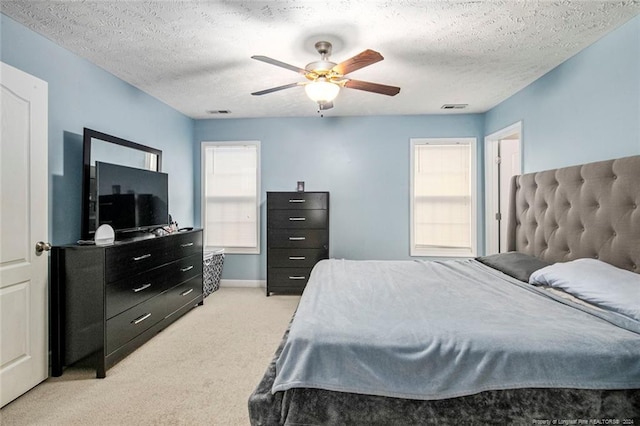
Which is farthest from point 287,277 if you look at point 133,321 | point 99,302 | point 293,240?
point 99,302

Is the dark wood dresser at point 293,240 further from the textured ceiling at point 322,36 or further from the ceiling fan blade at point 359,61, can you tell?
the ceiling fan blade at point 359,61

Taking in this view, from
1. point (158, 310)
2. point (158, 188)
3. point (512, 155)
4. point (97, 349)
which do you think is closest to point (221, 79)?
point (158, 188)

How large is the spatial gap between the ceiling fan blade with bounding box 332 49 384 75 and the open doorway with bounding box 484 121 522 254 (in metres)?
2.78

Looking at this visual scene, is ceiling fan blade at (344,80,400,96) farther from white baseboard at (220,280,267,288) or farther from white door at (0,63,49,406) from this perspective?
white baseboard at (220,280,267,288)

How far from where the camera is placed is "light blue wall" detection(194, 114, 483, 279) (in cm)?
454

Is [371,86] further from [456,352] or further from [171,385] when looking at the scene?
[171,385]

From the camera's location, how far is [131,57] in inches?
106

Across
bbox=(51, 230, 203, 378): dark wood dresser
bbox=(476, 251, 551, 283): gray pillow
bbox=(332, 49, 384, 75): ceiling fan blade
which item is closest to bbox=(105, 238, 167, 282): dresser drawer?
bbox=(51, 230, 203, 378): dark wood dresser

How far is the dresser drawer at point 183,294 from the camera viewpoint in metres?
3.22

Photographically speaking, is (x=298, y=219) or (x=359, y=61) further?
(x=298, y=219)

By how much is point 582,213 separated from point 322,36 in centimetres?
232

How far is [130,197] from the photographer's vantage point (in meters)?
3.01

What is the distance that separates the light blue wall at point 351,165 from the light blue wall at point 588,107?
138 cm

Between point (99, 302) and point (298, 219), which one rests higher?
point (298, 219)
